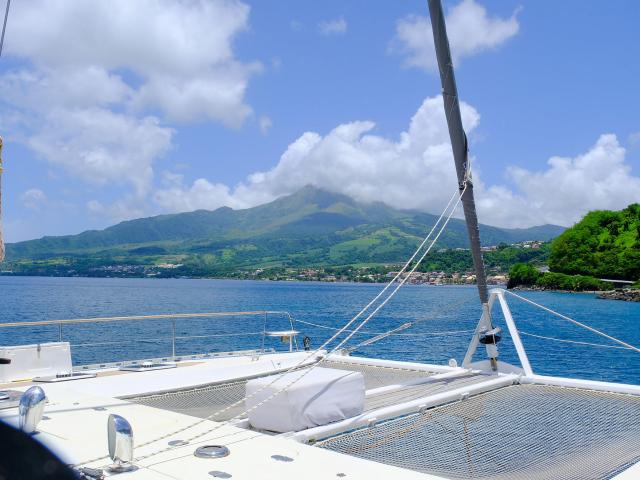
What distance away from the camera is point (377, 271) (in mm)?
188375

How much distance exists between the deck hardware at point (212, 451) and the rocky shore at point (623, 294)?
97.0 m

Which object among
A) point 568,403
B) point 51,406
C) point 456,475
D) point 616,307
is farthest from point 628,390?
point 616,307

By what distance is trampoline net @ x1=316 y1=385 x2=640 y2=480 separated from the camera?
4.91m

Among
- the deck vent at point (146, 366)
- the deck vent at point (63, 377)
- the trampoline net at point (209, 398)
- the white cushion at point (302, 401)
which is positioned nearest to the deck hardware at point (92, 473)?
the white cushion at point (302, 401)

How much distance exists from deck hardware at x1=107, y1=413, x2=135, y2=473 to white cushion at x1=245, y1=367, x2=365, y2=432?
1.81 meters

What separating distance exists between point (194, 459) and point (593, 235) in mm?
118915

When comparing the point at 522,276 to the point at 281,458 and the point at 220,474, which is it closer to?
the point at 281,458

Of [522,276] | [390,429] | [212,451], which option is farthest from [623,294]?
[212,451]

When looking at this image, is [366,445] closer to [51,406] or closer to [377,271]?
[51,406]

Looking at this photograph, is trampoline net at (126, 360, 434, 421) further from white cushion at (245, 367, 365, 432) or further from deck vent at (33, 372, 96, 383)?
deck vent at (33, 372, 96, 383)

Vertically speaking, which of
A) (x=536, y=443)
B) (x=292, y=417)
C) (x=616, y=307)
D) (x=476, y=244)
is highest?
(x=476, y=244)

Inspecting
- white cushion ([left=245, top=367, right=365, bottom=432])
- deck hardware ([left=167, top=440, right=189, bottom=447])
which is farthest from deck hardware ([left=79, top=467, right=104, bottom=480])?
white cushion ([left=245, top=367, right=365, bottom=432])

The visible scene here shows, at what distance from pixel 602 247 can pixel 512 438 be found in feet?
371

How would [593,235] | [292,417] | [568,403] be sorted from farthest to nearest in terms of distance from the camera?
1. [593,235]
2. [568,403]
3. [292,417]
